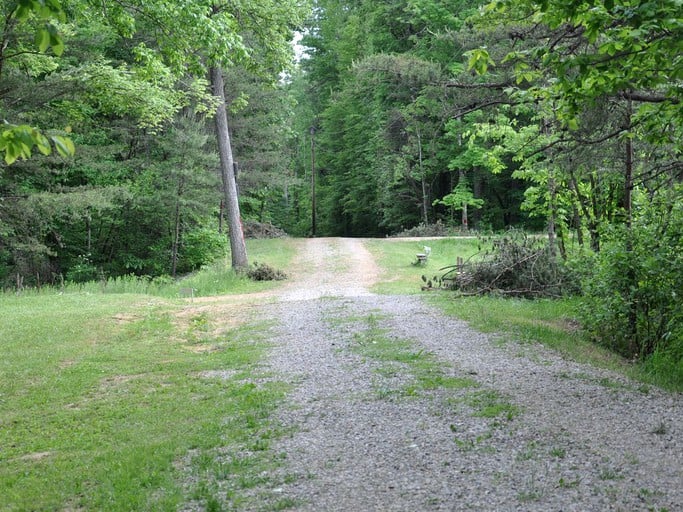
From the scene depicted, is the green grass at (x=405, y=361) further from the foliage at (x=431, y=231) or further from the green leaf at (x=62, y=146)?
the foliage at (x=431, y=231)

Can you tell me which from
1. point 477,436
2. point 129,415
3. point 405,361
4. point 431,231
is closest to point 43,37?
A: point 477,436

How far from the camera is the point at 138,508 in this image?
4121mm

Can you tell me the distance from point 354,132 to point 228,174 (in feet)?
98.9

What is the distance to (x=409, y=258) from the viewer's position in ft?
83.8

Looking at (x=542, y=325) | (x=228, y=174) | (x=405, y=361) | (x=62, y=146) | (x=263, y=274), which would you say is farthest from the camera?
(x=263, y=274)

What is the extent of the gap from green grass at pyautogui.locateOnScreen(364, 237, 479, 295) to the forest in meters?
4.16

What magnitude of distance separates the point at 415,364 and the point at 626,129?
464 centimetres

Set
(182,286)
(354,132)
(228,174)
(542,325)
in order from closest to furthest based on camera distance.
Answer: (542,325)
(182,286)
(228,174)
(354,132)

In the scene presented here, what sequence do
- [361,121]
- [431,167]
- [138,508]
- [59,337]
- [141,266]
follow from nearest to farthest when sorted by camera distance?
[138,508], [59,337], [141,266], [431,167], [361,121]

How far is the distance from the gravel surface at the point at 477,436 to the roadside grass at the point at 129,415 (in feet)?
1.42

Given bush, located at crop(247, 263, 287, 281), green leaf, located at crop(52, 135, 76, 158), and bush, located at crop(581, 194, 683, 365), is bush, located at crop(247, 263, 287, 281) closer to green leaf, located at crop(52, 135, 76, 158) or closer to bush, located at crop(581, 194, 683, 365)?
bush, located at crop(581, 194, 683, 365)

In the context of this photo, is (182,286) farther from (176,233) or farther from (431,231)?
(431,231)

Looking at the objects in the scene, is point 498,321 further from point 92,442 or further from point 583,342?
point 92,442

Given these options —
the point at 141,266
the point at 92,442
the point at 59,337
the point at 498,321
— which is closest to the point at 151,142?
the point at 141,266
